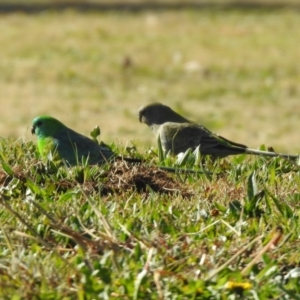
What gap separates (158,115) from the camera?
7633mm

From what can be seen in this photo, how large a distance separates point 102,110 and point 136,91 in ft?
4.72

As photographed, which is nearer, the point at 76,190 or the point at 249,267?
the point at 249,267

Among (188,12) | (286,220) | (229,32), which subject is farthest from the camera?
(188,12)

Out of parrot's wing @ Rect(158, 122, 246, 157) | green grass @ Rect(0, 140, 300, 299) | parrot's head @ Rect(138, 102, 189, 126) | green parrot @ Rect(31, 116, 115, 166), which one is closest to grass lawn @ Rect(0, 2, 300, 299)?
green grass @ Rect(0, 140, 300, 299)

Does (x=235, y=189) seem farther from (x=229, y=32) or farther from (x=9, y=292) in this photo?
(x=229, y=32)

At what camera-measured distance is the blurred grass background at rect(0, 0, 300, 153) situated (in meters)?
12.9

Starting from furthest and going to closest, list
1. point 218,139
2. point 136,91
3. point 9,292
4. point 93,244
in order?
point 136,91
point 218,139
point 93,244
point 9,292

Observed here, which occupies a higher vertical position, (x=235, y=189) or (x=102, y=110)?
(x=235, y=189)

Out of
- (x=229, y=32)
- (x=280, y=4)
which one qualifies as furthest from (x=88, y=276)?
(x=280, y=4)

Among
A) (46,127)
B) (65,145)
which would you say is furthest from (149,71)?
(65,145)

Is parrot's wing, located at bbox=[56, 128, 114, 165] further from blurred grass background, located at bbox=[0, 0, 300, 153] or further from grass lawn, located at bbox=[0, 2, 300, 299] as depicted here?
blurred grass background, located at bbox=[0, 0, 300, 153]

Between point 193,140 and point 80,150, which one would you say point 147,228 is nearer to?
point 80,150

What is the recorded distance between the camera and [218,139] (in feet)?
22.2

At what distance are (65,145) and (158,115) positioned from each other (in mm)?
1662
